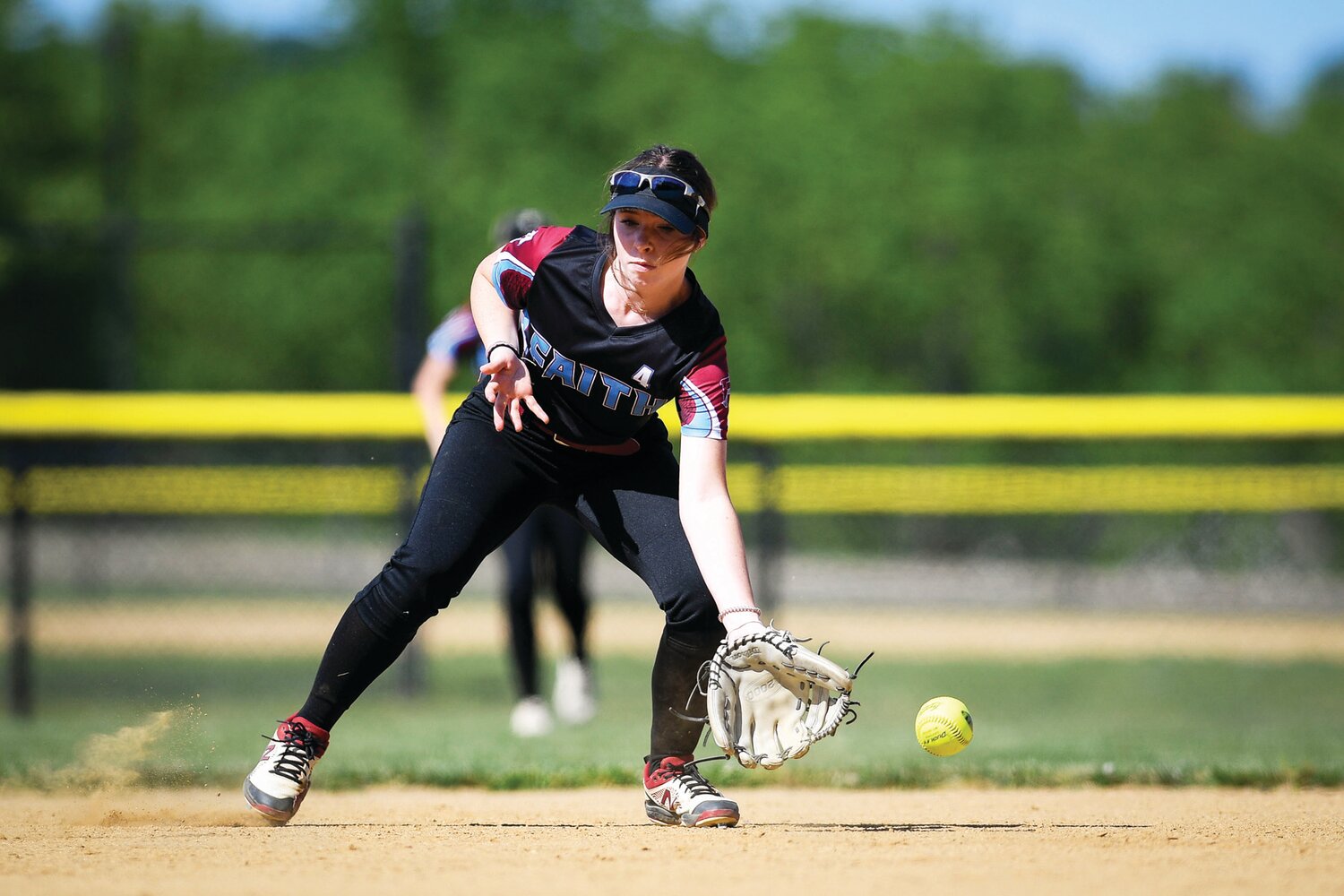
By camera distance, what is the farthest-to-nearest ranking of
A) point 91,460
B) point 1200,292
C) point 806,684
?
point 1200,292, point 91,460, point 806,684

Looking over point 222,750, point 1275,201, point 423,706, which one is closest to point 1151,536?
point 423,706

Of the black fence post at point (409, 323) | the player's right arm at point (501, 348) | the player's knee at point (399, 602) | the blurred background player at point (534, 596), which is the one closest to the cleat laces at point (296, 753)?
the player's knee at point (399, 602)

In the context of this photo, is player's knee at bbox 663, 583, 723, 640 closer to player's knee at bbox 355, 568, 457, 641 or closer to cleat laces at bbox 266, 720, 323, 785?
player's knee at bbox 355, 568, 457, 641

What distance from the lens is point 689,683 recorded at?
4.31m

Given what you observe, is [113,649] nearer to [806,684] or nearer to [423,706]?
[423,706]

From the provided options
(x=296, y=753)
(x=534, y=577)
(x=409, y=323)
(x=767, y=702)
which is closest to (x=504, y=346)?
(x=767, y=702)

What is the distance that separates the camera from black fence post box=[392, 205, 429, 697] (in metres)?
9.14

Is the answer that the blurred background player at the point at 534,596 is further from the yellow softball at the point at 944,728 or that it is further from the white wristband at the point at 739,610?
the white wristband at the point at 739,610

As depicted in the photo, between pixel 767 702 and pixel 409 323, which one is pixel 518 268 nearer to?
pixel 767 702

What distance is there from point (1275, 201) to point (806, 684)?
2581 centimetres

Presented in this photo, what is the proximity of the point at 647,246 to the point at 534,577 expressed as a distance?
3695 millimetres

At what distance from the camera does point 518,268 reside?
4273 millimetres

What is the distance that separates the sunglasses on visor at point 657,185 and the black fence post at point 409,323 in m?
5.32

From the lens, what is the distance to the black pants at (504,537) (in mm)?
4207
